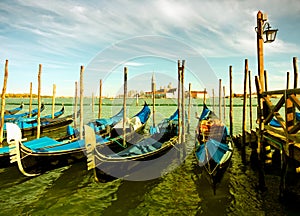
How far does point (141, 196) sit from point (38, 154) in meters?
2.49

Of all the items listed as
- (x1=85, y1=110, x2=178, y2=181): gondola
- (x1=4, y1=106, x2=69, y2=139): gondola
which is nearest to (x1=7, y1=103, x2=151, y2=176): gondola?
(x1=85, y1=110, x2=178, y2=181): gondola

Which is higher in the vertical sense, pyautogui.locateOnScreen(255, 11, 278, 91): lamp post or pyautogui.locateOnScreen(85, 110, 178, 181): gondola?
pyautogui.locateOnScreen(255, 11, 278, 91): lamp post

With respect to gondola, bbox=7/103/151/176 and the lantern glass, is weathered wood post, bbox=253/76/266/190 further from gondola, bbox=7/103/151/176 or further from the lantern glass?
gondola, bbox=7/103/151/176

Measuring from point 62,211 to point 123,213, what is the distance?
1094 millimetres

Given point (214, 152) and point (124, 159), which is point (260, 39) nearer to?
point (214, 152)

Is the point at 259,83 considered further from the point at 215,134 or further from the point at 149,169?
the point at 149,169

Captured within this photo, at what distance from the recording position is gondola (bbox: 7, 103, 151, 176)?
4.77 metres

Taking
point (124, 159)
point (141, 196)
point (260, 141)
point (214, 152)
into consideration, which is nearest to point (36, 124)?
point (124, 159)

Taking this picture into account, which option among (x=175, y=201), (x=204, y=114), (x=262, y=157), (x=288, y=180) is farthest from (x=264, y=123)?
(x=204, y=114)

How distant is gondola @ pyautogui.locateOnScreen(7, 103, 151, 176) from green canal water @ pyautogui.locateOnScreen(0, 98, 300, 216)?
409mm

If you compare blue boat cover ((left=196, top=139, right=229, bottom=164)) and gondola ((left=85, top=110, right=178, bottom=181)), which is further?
blue boat cover ((left=196, top=139, right=229, bottom=164))

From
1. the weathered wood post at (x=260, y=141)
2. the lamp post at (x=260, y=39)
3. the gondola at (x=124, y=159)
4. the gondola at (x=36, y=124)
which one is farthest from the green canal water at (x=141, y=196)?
the gondola at (x=36, y=124)

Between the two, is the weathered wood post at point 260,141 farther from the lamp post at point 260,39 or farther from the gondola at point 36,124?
the gondola at point 36,124

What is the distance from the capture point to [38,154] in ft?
Answer: 17.0
